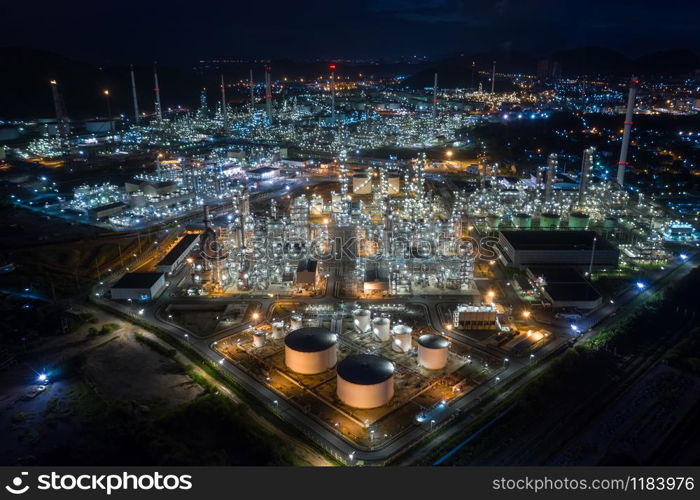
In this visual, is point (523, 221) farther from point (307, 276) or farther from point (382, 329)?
point (382, 329)

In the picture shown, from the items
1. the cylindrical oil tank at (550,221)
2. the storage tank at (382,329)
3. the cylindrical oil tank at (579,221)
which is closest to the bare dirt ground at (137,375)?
the storage tank at (382,329)

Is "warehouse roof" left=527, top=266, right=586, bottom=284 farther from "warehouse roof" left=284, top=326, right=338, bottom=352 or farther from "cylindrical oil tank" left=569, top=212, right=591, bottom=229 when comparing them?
"warehouse roof" left=284, top=326, right=338, bottom=352

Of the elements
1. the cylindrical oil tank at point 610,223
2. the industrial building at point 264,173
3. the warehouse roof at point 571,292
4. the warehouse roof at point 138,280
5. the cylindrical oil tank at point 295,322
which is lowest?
the cylindrical oil tank at point 295,322

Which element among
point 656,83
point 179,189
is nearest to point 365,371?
point 179,189

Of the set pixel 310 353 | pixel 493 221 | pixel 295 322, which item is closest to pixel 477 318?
pixel 310 353

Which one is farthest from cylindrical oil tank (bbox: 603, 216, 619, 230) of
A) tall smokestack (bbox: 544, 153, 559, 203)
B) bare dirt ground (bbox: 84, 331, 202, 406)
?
bare dirt ground (bbox: 84, 331, 202, 406)

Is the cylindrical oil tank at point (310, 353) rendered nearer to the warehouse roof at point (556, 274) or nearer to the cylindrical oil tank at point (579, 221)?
the warehouse roof at point (556, 274)

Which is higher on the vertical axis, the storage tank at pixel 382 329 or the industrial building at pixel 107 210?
the industrial building at pixel 107 210

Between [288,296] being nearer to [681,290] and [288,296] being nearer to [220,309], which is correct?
[220,309]
